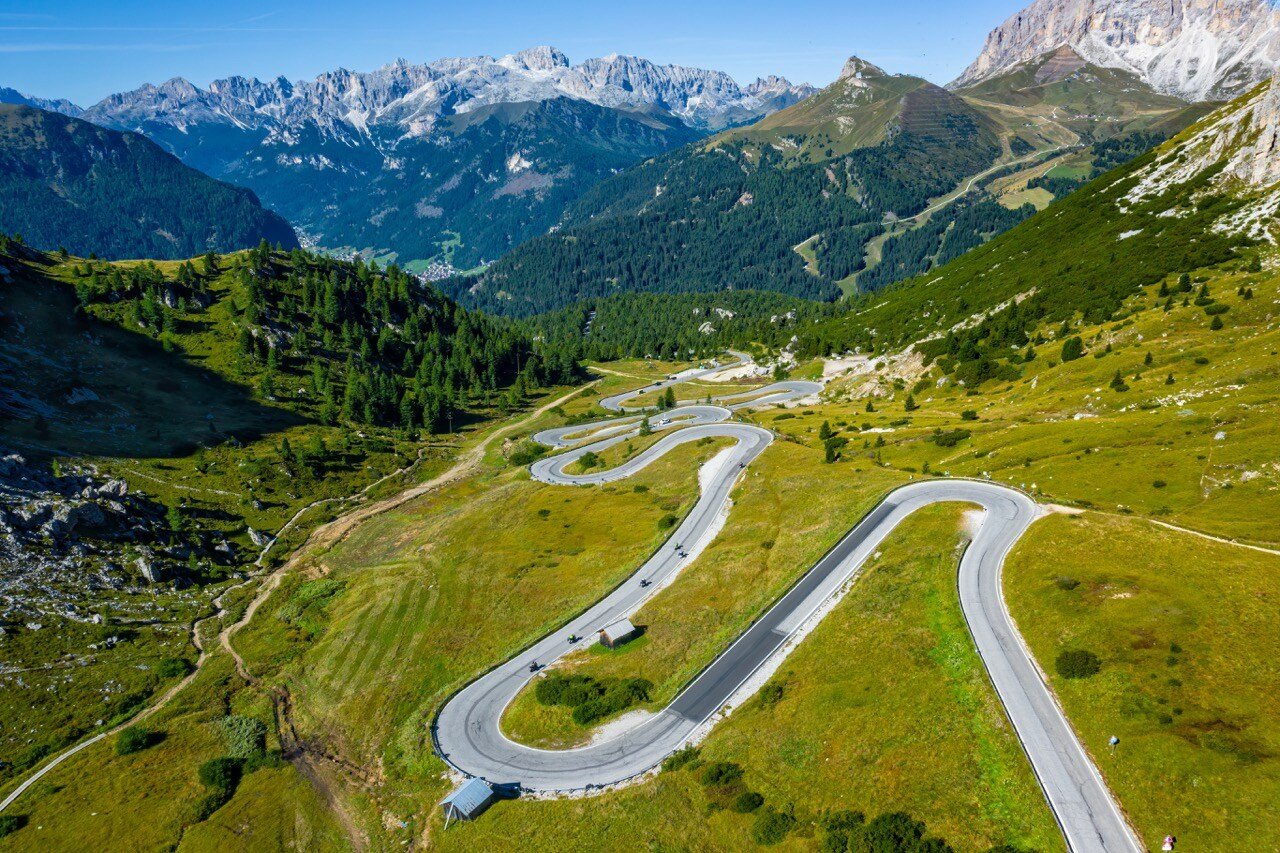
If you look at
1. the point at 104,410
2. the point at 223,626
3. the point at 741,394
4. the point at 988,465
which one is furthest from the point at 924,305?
the point at 104,410

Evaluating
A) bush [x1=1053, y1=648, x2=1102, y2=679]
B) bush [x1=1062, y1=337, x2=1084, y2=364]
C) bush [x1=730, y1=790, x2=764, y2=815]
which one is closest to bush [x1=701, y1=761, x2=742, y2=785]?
bush [x1=730, y1=790, x2=764, y2=815]

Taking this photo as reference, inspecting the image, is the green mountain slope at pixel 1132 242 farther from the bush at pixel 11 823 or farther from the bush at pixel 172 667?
the bush at pixel 11 823

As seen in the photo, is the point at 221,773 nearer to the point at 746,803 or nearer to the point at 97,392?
the point at 746,803

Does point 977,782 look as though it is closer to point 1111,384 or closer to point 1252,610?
point 1252,610

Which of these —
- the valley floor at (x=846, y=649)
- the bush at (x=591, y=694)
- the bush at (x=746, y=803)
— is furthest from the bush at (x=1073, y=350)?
the bush at (x=746, y=803)

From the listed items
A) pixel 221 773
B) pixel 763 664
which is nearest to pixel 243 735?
pixel 221 773

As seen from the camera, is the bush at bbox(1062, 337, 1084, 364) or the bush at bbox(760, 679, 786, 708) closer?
the bush at bbox(760, 679, 786, 708)

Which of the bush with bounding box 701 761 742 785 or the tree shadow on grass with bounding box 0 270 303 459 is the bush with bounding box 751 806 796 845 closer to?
the bush with bounding box 701 761 742 785
